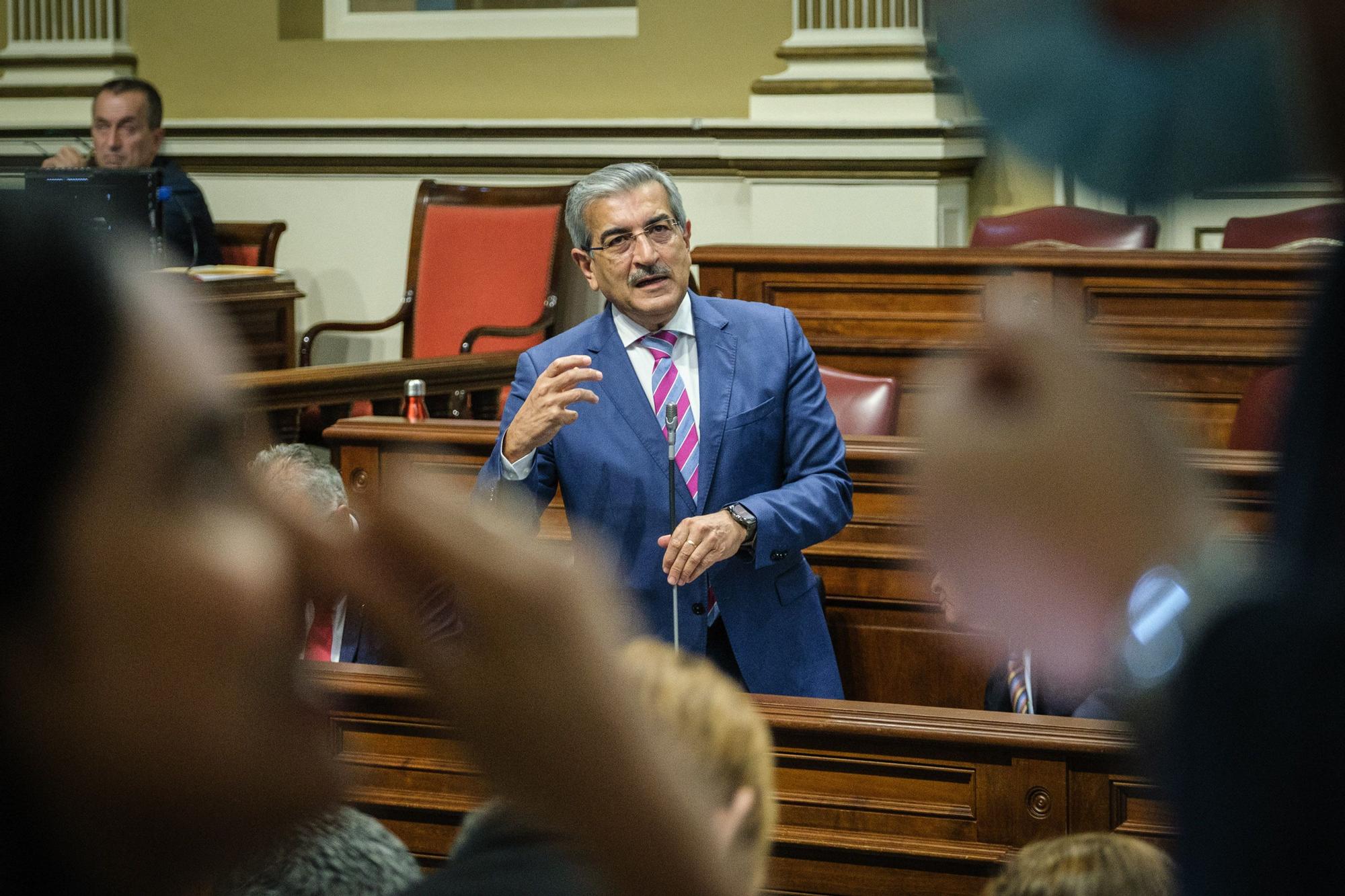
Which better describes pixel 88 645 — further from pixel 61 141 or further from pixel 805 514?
pixel 61 141

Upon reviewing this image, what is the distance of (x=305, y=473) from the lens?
3123mm

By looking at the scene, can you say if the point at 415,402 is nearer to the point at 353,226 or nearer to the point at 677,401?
the point at 677,401

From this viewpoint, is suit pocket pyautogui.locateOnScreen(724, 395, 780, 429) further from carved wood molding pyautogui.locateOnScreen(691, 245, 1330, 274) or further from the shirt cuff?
carved wood molding pyautogui.locateOnScreen(691, 245, 1330, 274)

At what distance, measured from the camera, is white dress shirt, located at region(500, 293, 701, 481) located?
10.0 ft

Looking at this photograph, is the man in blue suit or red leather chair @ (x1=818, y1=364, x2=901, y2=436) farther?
red leather chair @ (x1=818, y1=364, x2=901, y2=436)

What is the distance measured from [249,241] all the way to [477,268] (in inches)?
41.7

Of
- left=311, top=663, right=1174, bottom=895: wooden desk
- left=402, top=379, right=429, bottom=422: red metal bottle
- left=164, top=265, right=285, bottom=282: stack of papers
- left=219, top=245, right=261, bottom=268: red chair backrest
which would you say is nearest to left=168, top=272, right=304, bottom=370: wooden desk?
left=164, top=265, right=285, bottom=282: stack of papers

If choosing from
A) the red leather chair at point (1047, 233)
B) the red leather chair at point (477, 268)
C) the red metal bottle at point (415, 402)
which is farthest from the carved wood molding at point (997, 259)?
the red leather chair at point (477, 268)

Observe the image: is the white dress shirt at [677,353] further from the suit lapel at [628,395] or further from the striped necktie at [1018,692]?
the striped necktie at [1018,692]

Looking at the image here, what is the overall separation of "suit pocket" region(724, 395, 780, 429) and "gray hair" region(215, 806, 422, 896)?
7.37 ft

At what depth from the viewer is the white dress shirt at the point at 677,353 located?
305 centimetres

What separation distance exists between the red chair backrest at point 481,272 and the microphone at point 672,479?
3.07 m

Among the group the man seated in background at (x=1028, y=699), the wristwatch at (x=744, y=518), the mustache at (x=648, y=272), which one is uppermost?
the mustache at (x=648, y=272)

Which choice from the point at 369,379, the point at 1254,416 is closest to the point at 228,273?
the point at 369,379
